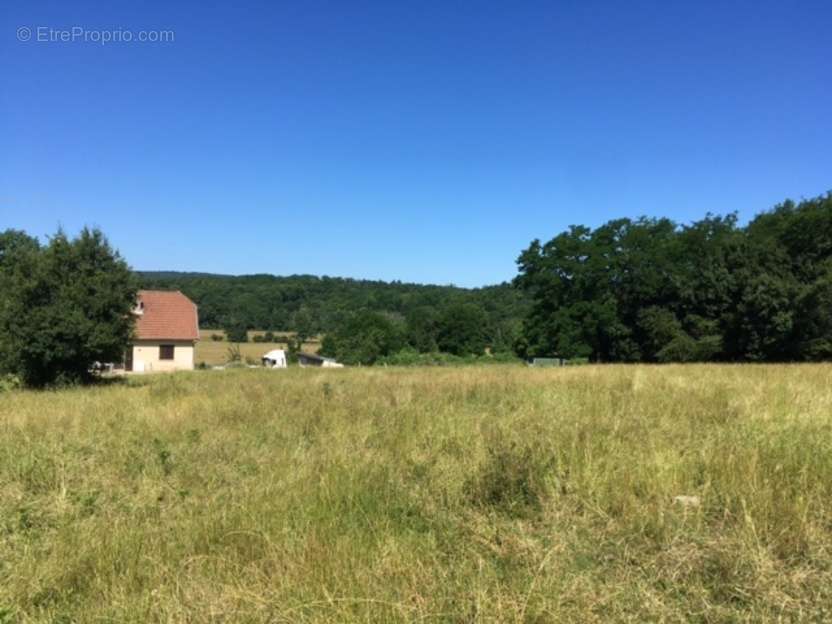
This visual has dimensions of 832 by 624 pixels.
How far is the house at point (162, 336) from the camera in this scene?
4638 cm

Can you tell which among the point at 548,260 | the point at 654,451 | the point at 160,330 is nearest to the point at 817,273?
the point at 548,260

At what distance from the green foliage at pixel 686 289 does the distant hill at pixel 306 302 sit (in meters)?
39.3

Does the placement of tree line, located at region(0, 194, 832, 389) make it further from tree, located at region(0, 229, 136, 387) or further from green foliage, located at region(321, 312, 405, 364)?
green foliage, located at region(321, 312, 405, 364)

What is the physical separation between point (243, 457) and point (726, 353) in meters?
44.0

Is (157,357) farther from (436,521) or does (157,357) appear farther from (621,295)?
(436,521)

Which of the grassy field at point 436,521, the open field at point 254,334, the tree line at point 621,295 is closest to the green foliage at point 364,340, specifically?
the tree line at point 621,295

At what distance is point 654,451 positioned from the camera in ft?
15.1

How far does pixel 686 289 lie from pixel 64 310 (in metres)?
42.6

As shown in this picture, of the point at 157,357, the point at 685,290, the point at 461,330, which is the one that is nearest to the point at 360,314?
the point at 461,330

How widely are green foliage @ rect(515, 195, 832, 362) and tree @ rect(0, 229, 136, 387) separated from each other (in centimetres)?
3774

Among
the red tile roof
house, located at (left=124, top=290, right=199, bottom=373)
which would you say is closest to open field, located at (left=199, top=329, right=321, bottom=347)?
the red tile roof

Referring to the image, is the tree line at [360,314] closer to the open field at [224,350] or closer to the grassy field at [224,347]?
the grassy field at [224,347]

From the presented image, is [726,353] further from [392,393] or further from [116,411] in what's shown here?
[116,411]

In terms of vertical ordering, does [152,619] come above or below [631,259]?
below
